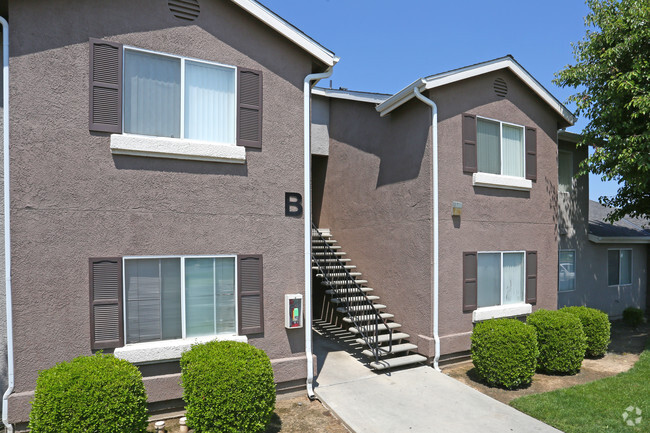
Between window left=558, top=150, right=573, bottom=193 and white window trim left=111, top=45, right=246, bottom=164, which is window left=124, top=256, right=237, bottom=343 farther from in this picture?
window left=558, top=150, right=573, bottom=193

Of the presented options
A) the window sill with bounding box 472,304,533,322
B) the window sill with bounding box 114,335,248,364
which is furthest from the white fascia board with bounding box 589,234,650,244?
the window sill with bounding box 114,335,248,364

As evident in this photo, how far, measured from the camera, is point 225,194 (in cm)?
627

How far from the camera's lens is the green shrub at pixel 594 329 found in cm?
890

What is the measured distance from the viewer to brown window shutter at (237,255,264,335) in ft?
20.6

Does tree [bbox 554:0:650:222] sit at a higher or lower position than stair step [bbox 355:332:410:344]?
higher

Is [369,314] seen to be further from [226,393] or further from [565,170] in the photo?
[565,170]

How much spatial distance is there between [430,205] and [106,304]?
19.3 ft

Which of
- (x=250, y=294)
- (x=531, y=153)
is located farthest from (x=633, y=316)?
(x=250, y=294)

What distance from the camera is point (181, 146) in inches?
233

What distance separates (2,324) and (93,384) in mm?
2073

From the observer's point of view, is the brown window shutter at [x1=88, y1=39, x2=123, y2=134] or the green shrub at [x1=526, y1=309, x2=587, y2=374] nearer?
the brown window shutter at [x1=88, y1=39, x2=123, y2=134]

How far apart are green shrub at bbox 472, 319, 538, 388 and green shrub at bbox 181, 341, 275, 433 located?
13.5 feet

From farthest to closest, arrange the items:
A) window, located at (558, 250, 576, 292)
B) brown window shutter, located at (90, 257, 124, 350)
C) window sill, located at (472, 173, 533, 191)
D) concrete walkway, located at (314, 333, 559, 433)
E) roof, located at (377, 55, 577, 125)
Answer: window, located at (558, 250, 576, 292), window sill, located at (472, 173, 533, 191), roof, located at (377, 55, 577, 125), concrete walkway, located at (314, 333, 559, 433), brown window shutter, located at (90, 257, 124, 350)

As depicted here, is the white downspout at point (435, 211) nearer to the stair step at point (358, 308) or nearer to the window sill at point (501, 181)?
the window sill at point (501, 181)
